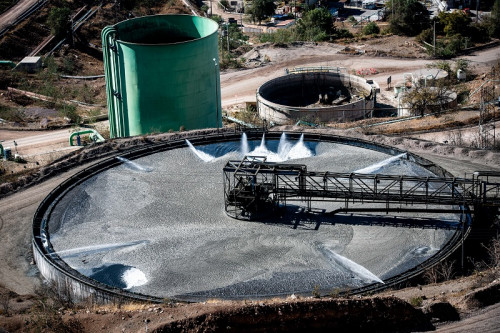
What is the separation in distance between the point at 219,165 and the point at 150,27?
709 inches

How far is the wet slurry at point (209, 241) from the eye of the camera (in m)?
33.1

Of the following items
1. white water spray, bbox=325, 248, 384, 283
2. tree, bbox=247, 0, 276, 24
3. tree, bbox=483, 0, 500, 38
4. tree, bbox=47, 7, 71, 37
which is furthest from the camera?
tree, bbox=247, 0, 276, 24

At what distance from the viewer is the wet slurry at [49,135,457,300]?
33.1 meters

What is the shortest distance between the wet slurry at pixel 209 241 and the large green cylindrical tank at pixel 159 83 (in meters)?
9.78

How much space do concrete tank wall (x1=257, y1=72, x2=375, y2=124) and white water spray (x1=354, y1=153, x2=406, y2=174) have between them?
18.5 meters

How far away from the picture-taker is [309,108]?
6956 cm

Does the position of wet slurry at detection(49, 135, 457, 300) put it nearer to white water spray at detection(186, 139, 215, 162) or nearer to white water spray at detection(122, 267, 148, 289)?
white water spray at detection(122, 267, 148, 289)

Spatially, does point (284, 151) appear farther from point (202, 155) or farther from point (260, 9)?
point (260, 9)

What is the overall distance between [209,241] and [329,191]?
21.9ft

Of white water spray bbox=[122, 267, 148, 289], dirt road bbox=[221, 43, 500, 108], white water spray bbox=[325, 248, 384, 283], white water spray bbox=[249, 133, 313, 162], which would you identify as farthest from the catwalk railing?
dirt road bbox=[221, 43, 500, 108]

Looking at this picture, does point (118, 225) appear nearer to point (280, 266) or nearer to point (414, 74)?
point (280, 266)

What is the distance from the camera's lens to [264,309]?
89.5 feet

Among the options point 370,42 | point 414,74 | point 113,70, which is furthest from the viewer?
point 370,42

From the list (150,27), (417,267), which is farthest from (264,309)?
(150,27)
